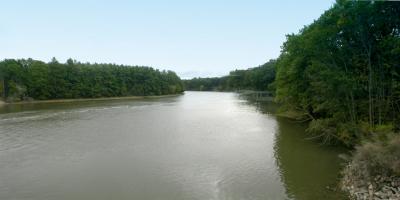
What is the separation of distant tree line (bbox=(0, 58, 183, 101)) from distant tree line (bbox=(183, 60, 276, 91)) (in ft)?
106

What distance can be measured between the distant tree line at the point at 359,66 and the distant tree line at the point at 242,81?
33.7 m

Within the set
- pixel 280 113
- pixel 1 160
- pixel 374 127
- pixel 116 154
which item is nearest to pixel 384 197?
pixel 374 127

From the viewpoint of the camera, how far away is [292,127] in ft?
97.8

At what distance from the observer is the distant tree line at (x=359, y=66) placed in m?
16.5

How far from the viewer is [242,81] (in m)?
123

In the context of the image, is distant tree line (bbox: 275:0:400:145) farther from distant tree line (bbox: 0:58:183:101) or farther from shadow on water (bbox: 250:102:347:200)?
distant tree line (bbox: 0:58:183:101)

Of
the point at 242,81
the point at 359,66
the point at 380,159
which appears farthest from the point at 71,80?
the point at 380,159

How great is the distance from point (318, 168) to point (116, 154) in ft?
38.3

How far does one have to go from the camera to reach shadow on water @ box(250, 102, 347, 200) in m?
12.3

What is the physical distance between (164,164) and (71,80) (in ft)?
226

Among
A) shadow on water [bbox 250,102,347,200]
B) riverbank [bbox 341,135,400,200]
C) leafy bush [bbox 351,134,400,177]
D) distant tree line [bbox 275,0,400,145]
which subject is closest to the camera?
riverbank [bbox 341,135,400,200]

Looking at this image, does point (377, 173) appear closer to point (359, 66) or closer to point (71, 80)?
point (359, 66)

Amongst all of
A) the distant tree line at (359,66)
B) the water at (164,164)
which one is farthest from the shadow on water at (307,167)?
the distant tree line at (359,66)

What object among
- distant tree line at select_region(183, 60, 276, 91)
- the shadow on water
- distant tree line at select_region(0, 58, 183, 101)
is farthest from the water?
distant tree line at select_region(0, 58, 183, 101)
